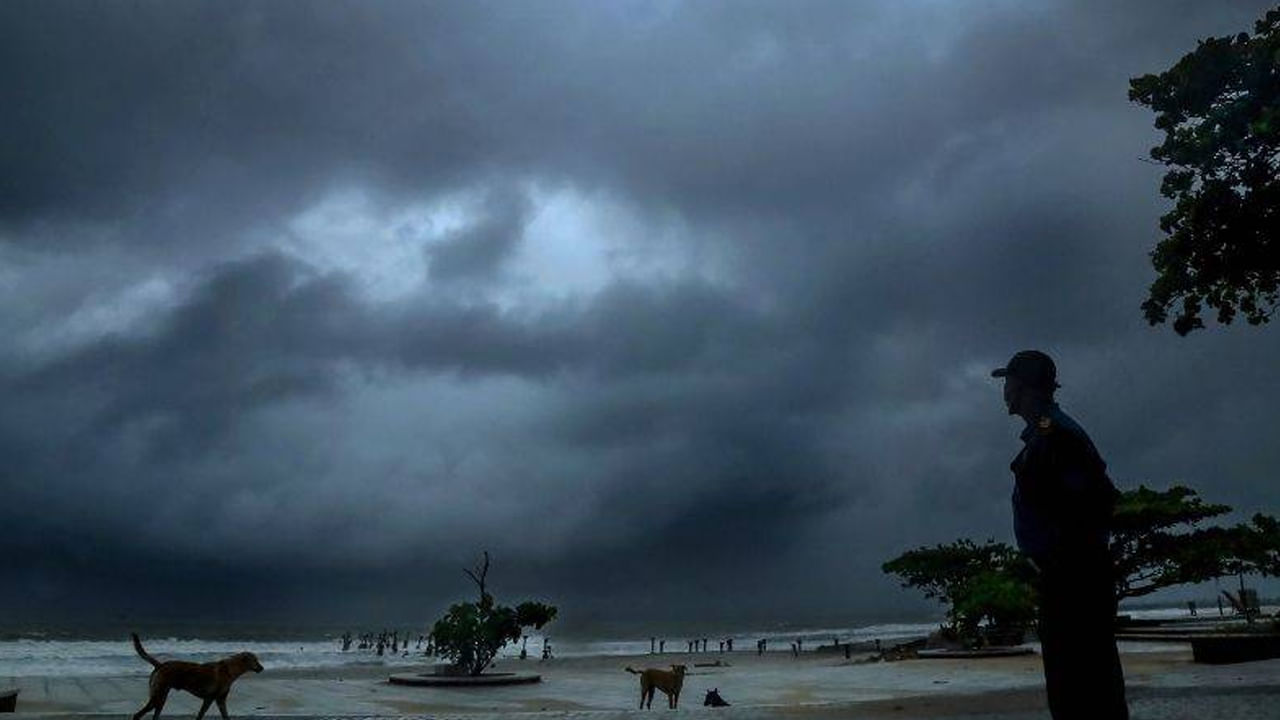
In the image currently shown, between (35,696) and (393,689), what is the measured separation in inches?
366

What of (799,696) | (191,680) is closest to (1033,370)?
(191,680)

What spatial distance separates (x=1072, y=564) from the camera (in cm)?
376

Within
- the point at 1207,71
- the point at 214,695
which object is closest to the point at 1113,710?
the point at 214,695

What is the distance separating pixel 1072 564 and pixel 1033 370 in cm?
95

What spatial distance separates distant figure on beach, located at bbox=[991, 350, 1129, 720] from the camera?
3705 mm

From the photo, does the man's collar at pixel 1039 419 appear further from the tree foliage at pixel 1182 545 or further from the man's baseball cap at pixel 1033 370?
the tree foliage at pixel 1182 545

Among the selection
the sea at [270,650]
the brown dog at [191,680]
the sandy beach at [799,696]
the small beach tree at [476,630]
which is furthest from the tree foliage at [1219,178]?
the sea at [270,650]

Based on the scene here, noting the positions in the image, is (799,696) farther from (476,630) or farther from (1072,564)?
(1072,564)

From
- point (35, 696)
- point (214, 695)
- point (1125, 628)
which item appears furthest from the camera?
point (1125, 628)

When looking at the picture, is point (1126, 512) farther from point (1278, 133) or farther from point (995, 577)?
point (1278, 133)

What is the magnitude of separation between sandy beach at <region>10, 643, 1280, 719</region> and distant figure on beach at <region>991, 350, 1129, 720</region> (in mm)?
5062

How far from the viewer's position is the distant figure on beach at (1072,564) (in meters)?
3.71

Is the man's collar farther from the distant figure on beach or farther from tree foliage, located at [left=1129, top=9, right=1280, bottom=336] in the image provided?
tree foliage, located at [left=1129, top=9, right=1280, bottom=336]

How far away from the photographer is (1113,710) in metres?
3.66
